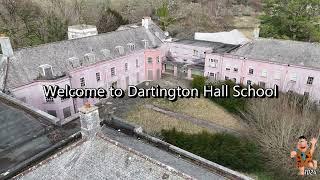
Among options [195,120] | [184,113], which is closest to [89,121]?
[195,120]

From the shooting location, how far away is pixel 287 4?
152ft

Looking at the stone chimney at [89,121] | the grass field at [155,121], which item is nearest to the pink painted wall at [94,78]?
the grass field at [155,121]

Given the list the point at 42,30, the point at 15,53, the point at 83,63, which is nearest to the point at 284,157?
the point at 83,63

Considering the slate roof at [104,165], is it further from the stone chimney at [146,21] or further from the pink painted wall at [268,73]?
the stone chimney at [146,21]

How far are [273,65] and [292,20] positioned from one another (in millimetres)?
13557

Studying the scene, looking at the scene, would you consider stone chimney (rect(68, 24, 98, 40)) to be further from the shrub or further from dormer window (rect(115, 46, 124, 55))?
the shrub

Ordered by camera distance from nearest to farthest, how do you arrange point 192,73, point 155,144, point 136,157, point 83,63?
point 136,157 < point 155,144 < point 83,63 < point 192,73

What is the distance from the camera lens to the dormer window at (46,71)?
32031mm

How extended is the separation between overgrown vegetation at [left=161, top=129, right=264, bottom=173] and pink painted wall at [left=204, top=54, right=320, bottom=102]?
1485 cm

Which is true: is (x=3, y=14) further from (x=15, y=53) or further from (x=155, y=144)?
(x=155, y=144)

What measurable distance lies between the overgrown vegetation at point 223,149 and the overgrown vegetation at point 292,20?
2823 centimetres

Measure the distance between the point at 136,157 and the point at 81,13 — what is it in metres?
55.3

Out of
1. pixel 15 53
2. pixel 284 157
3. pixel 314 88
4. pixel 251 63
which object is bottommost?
pixel 284 157

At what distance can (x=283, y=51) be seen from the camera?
128ft
